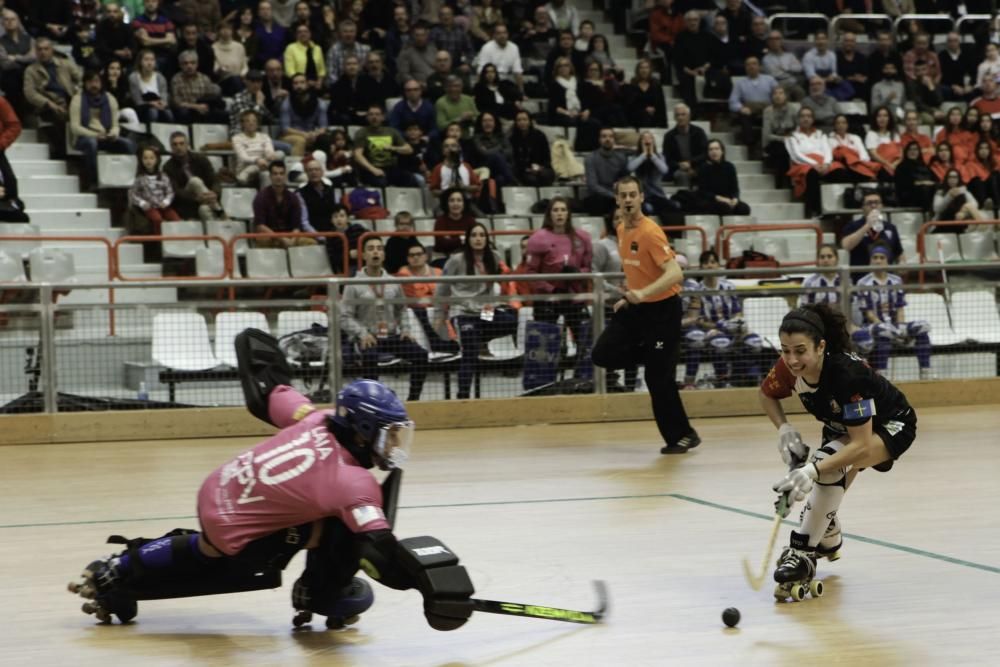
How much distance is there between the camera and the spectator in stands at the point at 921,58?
806 inches

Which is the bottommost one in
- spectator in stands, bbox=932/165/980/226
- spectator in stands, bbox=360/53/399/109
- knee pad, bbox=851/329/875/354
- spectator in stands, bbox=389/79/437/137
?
knee pad, bbox=851/329/875/354

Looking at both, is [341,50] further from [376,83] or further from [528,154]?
[528,154]

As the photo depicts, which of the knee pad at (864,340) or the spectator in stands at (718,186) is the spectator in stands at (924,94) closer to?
the spectator in stands at (718,186)

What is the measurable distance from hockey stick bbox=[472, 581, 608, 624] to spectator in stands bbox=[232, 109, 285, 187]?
420 inches

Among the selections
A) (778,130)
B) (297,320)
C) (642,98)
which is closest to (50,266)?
(297,320)

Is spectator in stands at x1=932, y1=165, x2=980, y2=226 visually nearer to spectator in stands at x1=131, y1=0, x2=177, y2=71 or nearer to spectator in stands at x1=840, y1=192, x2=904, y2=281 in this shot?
spectator in stands at x1=840, y1=192, x2=904, y2=281

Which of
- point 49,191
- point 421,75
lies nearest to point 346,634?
point 49,191

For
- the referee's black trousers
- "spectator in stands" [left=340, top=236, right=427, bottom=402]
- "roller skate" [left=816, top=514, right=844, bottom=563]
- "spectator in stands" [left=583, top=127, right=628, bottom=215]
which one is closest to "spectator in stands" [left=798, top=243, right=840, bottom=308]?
the referee's black trousers

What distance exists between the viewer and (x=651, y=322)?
1017 centimetres

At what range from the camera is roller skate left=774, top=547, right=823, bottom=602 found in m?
5.75

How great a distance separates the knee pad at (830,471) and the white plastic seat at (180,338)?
6508 mm

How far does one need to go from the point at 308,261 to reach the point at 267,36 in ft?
14.1

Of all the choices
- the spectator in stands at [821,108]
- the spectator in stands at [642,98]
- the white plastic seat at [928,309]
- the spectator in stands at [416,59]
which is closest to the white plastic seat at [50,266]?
the spectator in stands at [416,59]

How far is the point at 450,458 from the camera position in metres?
10.2
